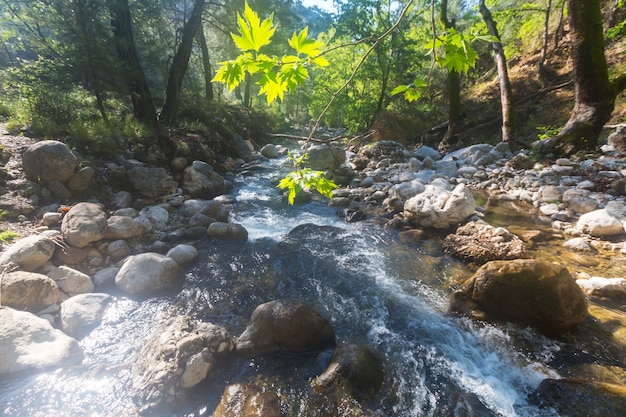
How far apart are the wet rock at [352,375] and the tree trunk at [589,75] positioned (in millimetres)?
8765

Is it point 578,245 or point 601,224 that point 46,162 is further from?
point 601,224

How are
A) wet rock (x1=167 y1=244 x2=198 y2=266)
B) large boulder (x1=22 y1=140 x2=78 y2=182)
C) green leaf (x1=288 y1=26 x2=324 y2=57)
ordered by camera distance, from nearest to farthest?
1. green leaf (x1=288 y1=26 x2=324 y2=57)
2. wet rock (x1=167 y1=244 x2=198 y2=266)
3. large boulder (x1=22 y1=140 x2=78 y2=182)

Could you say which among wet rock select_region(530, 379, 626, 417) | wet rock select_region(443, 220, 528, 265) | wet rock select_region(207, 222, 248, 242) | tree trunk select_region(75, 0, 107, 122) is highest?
tree trunk select_region(75, 0, 107, 122)

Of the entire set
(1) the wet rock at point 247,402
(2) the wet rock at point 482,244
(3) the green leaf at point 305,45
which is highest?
(3) the green leaf at point 305,45

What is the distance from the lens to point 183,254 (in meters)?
4.83

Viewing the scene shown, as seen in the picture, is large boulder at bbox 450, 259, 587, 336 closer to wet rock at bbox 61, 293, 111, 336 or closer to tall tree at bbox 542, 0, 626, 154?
wet rock at bbox 61, 293, 111, 336

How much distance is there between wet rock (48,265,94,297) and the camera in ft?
12.4

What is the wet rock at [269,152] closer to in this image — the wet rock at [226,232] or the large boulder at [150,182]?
the large boulder at [150,182]

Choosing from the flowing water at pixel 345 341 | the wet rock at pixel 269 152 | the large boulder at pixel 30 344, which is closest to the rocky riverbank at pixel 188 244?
the large boulder at pixel 30 344

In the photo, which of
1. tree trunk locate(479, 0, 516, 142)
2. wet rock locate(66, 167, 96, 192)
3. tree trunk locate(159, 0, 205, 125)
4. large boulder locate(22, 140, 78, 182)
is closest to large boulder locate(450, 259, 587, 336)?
wet rock locate(66, 167, 96, 192)

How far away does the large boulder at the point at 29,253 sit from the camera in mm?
3607

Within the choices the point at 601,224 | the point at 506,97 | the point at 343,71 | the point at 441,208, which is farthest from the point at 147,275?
the point at 343,71

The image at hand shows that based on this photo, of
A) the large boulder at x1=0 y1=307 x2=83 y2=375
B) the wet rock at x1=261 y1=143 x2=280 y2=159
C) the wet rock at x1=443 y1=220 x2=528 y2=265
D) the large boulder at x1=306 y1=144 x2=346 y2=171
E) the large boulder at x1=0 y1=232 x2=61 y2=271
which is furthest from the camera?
the wet rock at x1=261 y1=143 x2=280 y2=159

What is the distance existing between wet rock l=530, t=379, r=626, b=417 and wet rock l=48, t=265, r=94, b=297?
5.53m
